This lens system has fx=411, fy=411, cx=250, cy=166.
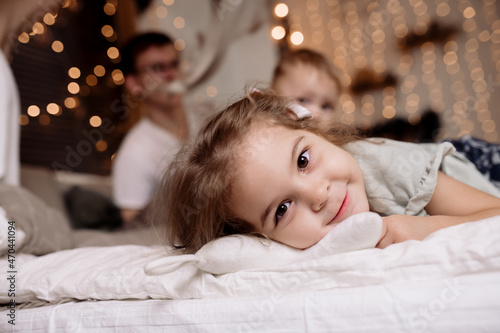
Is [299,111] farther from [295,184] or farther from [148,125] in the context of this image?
[148,125]

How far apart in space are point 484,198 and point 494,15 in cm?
255

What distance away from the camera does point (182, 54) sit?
8.93 feet

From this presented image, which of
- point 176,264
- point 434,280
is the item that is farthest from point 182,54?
point 434,280

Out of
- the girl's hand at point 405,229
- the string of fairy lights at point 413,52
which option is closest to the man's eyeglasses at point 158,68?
the string of fairy lights at point 413,52

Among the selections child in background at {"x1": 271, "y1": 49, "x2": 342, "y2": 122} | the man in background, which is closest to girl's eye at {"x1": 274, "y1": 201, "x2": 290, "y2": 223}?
child in background at {"x1": 271, "y1": 49, "x2": 342, "y2": 122}

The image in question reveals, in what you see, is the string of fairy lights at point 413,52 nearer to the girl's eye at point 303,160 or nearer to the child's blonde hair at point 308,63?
the child's blonde hair at point 308,63

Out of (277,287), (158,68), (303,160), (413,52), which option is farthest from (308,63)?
(413,52)

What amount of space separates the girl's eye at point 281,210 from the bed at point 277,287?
0.17ft

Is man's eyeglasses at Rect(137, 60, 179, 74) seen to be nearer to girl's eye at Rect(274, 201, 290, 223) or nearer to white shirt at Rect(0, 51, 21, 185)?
white shirt at Rect(0, 51, 21, 185)

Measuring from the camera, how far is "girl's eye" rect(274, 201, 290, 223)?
2.50 feet

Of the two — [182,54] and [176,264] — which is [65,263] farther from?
[182,54]

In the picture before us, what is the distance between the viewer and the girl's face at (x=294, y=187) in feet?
2.42

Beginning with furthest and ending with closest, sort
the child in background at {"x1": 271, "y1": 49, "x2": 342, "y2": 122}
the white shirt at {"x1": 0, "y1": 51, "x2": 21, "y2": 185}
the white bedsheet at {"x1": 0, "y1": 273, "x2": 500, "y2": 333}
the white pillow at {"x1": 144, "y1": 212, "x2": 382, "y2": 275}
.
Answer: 1. the child in background at {"x1": 271, "y1": 49, "x2": 342, "y2": 122}
2. the white shirt at {"x1": 0, "y1": 51, "x2": 21, "y2": 185}
3. the white pillow at {"x1": 144, "y1": 212, "x2": 382, "y2": 275}
4. the white bedsheet at {"x1": 0, "y1": 273, "x2": 500, "y2": 333}

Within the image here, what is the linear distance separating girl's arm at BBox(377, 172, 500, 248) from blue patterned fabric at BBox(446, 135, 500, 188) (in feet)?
1.10
